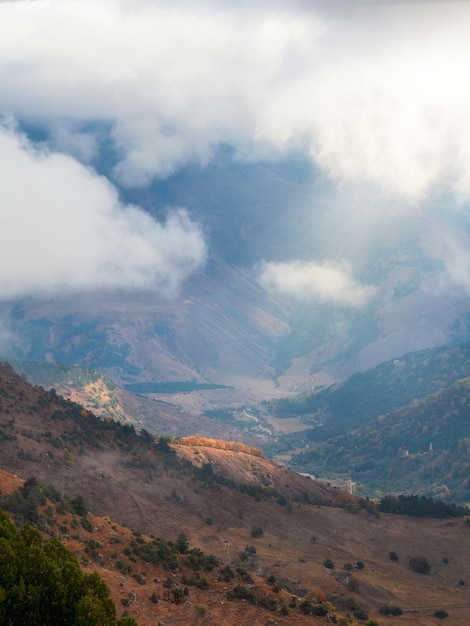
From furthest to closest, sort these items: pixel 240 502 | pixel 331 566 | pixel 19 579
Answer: pixel 240 502 → pixel 331 566 → pixel 19 579

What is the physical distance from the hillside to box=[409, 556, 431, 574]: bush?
35.6 inches

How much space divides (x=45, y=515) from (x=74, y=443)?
40730 mm

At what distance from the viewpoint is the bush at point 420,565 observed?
79.6m

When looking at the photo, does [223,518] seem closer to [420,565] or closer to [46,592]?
[420,565]

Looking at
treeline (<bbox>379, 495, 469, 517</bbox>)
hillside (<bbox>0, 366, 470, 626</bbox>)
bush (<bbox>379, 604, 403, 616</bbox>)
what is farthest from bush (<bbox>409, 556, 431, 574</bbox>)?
treeline (<bbox>379, 495, 469, 517</bbox>)

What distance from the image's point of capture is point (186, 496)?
9125cm

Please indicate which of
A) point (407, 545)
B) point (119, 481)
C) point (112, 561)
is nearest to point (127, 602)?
point (112, 561)

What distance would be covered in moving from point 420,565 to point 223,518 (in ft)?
83.6

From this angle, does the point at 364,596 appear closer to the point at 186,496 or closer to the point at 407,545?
the point at 407,545

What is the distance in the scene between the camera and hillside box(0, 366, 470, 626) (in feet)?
220

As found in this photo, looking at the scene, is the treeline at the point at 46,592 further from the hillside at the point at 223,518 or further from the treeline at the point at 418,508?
the treeline at the point at 418,508

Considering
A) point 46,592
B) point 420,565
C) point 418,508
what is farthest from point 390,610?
point 46,592

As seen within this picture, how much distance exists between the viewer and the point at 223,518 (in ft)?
289

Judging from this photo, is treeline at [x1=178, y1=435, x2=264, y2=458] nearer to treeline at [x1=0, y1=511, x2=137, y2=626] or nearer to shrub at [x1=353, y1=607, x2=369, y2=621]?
shrub at [x1=353, y1=607, x2=369, y2=621]
